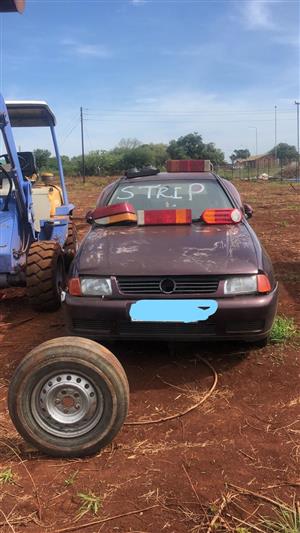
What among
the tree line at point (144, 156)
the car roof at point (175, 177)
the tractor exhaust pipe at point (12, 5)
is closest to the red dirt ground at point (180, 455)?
the car roof at point (175, 177)

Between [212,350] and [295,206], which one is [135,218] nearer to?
[212,350]

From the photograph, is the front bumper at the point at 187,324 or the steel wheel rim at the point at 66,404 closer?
the steel wheel rim at the point at 66,404

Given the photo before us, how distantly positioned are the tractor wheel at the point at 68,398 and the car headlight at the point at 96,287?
953 millimetres

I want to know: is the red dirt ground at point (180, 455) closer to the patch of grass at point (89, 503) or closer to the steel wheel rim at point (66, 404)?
the patch of grass at point (89, 503)

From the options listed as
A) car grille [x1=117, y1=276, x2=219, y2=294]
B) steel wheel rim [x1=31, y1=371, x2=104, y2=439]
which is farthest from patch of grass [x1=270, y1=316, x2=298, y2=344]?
steel wheel rim [x1=31, y1=371, x2=104, y2=439]

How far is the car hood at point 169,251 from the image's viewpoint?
3.97 metres

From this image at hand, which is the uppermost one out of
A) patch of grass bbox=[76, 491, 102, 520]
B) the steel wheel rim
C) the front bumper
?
the front bumper

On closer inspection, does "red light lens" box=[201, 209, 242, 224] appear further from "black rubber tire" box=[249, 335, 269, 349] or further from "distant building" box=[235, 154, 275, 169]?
"distant building" box=[235, 154, 275, 169]

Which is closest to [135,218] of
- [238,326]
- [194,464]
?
[238,326]

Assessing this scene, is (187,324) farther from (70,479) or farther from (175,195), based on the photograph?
(175,195)

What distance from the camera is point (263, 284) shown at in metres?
3.95

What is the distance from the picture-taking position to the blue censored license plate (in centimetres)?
379

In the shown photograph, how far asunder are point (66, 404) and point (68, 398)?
4cm

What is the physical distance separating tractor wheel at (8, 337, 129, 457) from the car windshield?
249 centimetres
